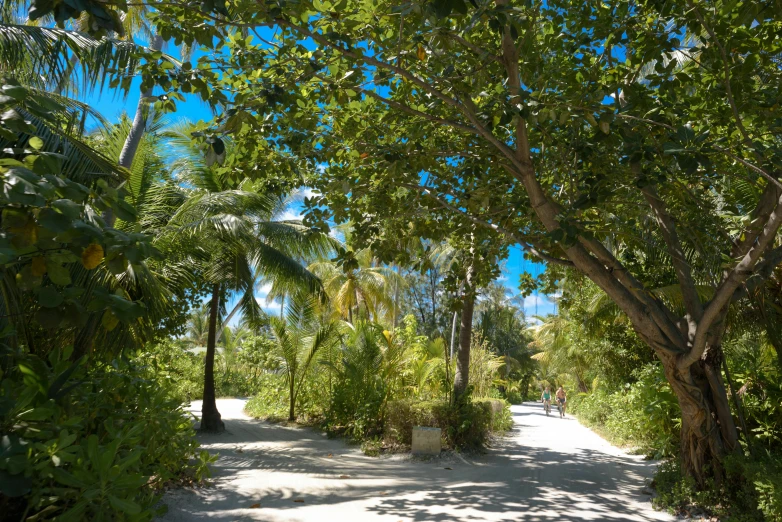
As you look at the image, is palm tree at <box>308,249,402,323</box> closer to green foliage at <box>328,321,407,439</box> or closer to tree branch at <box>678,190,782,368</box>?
green foliage at <box>328,321,407,439</box>

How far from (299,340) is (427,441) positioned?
583 centimetres

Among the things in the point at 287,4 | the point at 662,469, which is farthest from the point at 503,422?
the point at 287,4

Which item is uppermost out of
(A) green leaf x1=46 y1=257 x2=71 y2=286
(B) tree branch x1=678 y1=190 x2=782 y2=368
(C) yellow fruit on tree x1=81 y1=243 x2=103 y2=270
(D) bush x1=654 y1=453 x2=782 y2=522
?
(B) tree branch x1=678 y1=190 x2=782 y2=368

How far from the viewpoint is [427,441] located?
10.2m

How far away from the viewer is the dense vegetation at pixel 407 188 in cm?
295

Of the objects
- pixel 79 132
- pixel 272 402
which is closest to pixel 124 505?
pixel 79 132

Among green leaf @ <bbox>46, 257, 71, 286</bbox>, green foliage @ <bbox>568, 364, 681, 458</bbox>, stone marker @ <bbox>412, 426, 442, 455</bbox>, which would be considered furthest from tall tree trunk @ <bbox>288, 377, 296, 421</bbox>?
green leaf @ <bbox>46, 257, 71, 286</bbox>

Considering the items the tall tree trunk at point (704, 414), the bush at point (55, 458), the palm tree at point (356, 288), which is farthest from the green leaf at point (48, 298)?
the palm tree at point (356, 288)

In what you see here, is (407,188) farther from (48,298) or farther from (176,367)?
(176,367)

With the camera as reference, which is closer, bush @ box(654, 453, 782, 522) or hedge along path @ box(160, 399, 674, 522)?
bush @ box(654, 453, 782, 522)

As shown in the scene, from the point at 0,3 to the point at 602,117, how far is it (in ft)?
26.7

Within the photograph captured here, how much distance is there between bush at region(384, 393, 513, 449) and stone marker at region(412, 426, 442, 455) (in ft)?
1.41

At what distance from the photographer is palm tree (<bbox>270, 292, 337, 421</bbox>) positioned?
1472 centimetres

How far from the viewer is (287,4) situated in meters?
4.28
